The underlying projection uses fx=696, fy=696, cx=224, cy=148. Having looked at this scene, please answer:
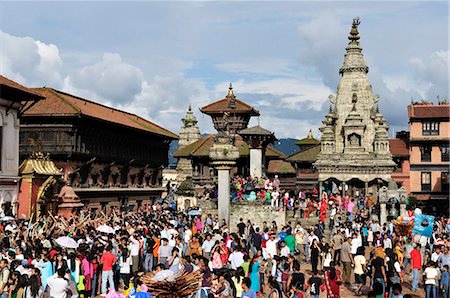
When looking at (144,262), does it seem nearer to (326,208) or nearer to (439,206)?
(326,208)

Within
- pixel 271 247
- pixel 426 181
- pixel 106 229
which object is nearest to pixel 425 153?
pixel 426 181

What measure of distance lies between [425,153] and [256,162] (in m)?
22.4

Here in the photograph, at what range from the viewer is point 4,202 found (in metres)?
33.1

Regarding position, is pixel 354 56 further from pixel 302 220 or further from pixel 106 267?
pixel 106 267

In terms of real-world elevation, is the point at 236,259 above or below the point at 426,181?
below

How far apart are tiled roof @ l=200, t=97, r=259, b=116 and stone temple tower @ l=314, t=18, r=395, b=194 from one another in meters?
7.60

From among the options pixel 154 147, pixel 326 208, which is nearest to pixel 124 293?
pixel 326 208

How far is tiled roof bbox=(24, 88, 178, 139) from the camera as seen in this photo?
148 feet

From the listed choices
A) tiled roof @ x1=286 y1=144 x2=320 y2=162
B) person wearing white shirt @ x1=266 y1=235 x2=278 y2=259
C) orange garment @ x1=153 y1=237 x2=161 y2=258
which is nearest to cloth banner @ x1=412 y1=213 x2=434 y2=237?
person wearing white shirt @ x1=266 y1=235 x2=278 y2=259

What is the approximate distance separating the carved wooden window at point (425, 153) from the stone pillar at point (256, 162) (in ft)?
69.7

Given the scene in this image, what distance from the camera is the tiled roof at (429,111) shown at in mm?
67000

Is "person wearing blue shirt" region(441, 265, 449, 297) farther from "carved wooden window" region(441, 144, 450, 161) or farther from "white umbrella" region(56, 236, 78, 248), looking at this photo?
"carved wooden window" region(441, 144, 450, 161)

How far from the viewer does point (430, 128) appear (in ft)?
222

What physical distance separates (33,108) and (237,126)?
24.2m
